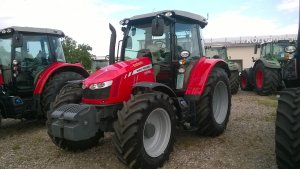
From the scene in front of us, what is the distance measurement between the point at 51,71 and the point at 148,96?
3.90 meters

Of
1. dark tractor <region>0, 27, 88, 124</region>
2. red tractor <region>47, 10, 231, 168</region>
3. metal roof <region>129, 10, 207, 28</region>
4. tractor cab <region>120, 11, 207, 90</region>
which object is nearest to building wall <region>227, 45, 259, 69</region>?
dark tractor <region>0, 27, 88, 124</region>

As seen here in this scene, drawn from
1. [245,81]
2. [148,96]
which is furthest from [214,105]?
[245,81]

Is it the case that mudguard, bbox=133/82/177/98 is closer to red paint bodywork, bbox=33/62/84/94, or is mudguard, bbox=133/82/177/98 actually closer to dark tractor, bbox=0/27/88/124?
dark tractor, bbox=0/27/88/124

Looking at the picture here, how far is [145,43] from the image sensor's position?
580 cm

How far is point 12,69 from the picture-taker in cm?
749

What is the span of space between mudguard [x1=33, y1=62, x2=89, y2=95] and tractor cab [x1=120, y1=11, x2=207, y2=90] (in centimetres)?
251

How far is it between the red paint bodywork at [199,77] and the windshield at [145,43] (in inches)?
26.3

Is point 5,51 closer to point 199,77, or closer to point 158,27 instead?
point 158,27

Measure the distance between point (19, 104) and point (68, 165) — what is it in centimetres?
290

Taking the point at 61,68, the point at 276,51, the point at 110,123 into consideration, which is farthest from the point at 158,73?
the point at 276,51

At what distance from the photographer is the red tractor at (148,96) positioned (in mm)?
4449

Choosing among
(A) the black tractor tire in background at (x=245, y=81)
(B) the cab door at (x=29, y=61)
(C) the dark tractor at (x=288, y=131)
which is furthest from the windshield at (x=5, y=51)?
(A) the black tractor tire in background at (x=245, y=81)

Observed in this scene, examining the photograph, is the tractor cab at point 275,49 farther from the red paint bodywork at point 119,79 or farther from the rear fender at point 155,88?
the red paint bodywork at point 119,79

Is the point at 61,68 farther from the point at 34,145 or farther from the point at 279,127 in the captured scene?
the point at 279,127
